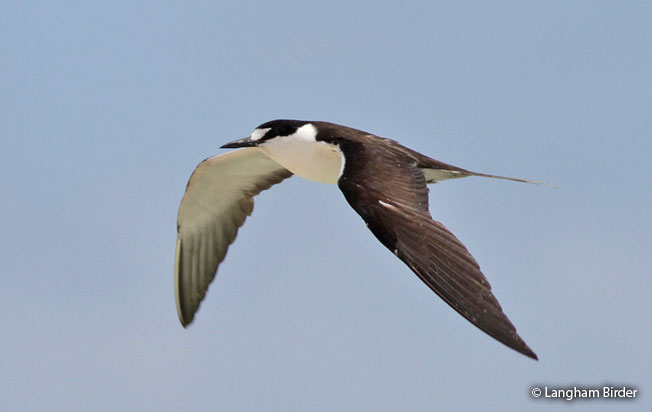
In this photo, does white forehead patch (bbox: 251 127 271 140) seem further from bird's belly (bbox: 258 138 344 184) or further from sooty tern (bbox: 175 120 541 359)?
bird's belly (bbox: 258 138 344 184)

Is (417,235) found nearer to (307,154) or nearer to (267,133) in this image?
(307,154)

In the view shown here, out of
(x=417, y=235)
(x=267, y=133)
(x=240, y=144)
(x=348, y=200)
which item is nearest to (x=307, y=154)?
(x=267, y=133)

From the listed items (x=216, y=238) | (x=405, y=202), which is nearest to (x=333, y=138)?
(x=405, y=202)

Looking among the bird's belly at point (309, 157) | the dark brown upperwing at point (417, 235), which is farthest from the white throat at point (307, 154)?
the dark brown upperwing at point (417, 235)

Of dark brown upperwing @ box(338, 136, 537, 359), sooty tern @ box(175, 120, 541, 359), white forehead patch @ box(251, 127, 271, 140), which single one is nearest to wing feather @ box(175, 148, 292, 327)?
sooty tern @ box(175, 120, 541, 359)

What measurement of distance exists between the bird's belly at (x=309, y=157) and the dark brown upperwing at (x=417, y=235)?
1.03 m

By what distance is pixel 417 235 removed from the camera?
330 inches

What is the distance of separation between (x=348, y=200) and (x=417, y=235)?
33.7 inches

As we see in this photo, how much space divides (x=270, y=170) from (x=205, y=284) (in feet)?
5.98

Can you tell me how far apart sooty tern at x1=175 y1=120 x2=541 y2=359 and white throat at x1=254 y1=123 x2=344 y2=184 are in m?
0.01

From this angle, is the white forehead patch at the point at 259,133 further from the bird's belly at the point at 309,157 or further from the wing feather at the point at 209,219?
the wing feather at the point at 209,219

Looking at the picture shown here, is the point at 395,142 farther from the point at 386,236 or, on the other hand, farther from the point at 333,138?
the point at 386,236

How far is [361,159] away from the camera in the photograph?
9.74 m

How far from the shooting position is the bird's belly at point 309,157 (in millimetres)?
11105
